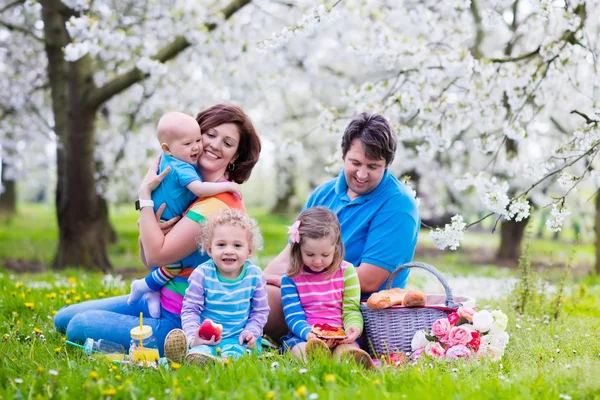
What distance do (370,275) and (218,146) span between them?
1240 millimetres

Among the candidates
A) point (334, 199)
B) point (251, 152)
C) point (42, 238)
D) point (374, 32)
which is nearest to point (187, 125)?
point (251, 152)

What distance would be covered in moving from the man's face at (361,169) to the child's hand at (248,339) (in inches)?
46.7

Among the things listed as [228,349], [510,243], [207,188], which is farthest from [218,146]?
[510,243]

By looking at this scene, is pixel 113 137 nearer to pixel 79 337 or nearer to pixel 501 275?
pixel 501 275

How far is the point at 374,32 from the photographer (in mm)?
7586

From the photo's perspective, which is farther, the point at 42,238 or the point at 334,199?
the point at 42,238

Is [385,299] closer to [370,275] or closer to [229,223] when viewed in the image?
Answer: [370,275]

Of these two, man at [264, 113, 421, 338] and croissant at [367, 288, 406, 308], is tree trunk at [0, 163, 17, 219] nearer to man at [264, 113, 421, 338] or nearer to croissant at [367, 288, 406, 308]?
man at [264, 113, 421, 338]

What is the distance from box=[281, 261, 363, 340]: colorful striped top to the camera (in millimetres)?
3812

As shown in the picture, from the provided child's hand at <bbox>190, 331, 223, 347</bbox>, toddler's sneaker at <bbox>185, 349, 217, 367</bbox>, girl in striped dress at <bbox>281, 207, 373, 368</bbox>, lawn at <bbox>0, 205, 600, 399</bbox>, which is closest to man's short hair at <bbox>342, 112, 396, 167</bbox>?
girl in striped dress at <bbox>281, 207, 373, 368</bbox>

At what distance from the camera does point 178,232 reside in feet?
12.0

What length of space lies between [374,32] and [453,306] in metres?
4.62

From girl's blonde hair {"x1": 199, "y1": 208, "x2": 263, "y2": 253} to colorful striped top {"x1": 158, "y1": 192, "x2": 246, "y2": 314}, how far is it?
0.13m

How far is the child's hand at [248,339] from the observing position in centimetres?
355
